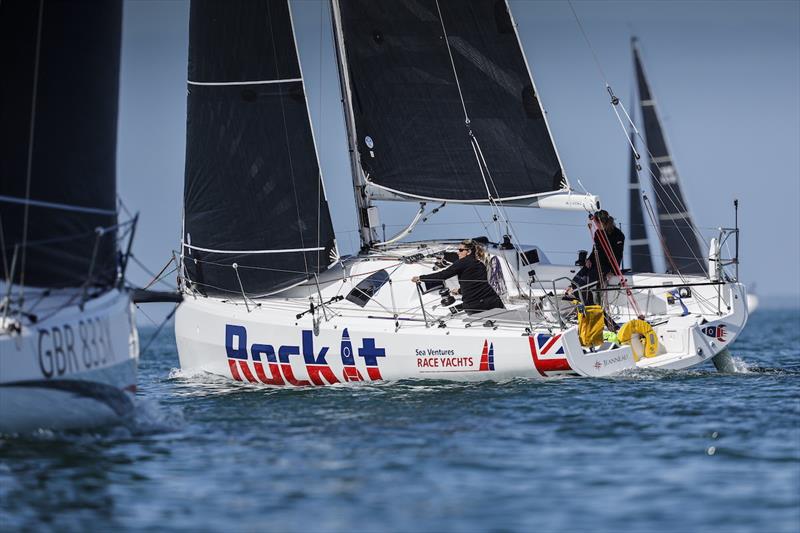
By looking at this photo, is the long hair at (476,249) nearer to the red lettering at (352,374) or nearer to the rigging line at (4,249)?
the red lettering at (352,374)

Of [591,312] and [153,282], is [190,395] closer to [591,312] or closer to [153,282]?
[153,282]

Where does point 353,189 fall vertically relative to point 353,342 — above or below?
above

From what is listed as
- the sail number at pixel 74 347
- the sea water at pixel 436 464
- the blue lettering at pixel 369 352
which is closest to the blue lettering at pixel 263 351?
the blue lettering at pixel 369 352

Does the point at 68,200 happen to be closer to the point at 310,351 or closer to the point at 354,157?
the point at 310,351

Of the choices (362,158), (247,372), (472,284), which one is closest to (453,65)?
(362,158)

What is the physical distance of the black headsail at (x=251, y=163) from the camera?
16.1 metres

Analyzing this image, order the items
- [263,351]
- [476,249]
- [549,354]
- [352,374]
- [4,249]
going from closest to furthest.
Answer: [4,249], [549,354], [352,374], [263,351], [476,249]

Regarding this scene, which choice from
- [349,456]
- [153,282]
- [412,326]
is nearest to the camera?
[349,456]

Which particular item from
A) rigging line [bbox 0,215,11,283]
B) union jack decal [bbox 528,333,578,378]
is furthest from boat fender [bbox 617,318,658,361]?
rigging line [bbox 0,215,11,283]

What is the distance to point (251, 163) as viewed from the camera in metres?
16.1

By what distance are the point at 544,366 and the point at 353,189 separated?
4.93 m

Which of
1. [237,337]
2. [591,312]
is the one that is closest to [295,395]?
[237,337]

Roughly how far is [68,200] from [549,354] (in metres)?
5.07

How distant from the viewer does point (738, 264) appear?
14.8m
